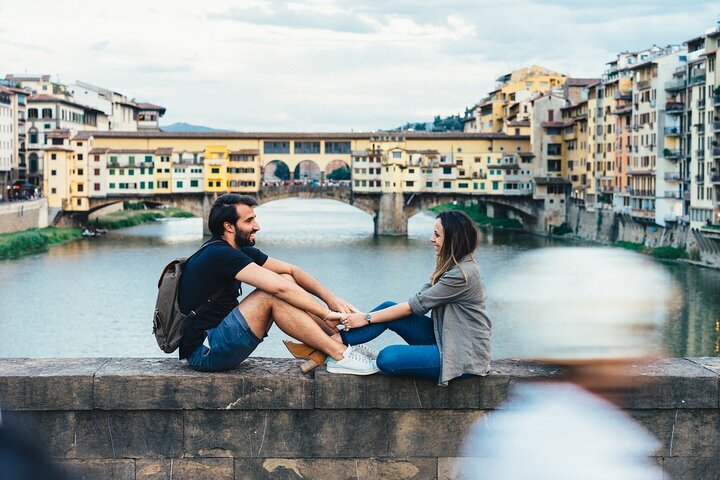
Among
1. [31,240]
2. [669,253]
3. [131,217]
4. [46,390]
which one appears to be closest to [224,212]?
[46,390]

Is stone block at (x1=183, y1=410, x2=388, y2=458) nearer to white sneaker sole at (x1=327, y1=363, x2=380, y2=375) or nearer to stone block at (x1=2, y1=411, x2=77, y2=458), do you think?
white sneaker sole at (x1=327, y1=363, x2=380, y2=375)

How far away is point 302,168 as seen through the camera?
331 ft

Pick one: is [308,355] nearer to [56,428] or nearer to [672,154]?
[56,428]

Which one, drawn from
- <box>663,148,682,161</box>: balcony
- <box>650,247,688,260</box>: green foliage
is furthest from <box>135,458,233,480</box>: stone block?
<box>663,148,682,161</box>: balcony

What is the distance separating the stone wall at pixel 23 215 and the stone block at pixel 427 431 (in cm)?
3027

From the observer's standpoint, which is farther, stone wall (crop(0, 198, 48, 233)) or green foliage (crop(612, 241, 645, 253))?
stone wall (crop(0, 198, 48, 233))

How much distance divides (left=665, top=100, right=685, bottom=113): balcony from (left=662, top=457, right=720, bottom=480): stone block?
27112 mm

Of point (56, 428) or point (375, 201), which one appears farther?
point (375, 201)

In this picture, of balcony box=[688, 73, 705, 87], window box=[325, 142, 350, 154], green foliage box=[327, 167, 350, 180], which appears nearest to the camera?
balcony box=[688, 73, 705, 87]

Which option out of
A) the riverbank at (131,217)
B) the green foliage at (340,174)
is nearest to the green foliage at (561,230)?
the riverbank at (131,217)

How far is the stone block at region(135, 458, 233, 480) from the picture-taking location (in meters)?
3.15

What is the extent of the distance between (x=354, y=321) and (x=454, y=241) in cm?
36

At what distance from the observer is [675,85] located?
2939 cm

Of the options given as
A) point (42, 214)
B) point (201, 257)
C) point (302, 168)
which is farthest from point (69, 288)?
point (302, 168)
